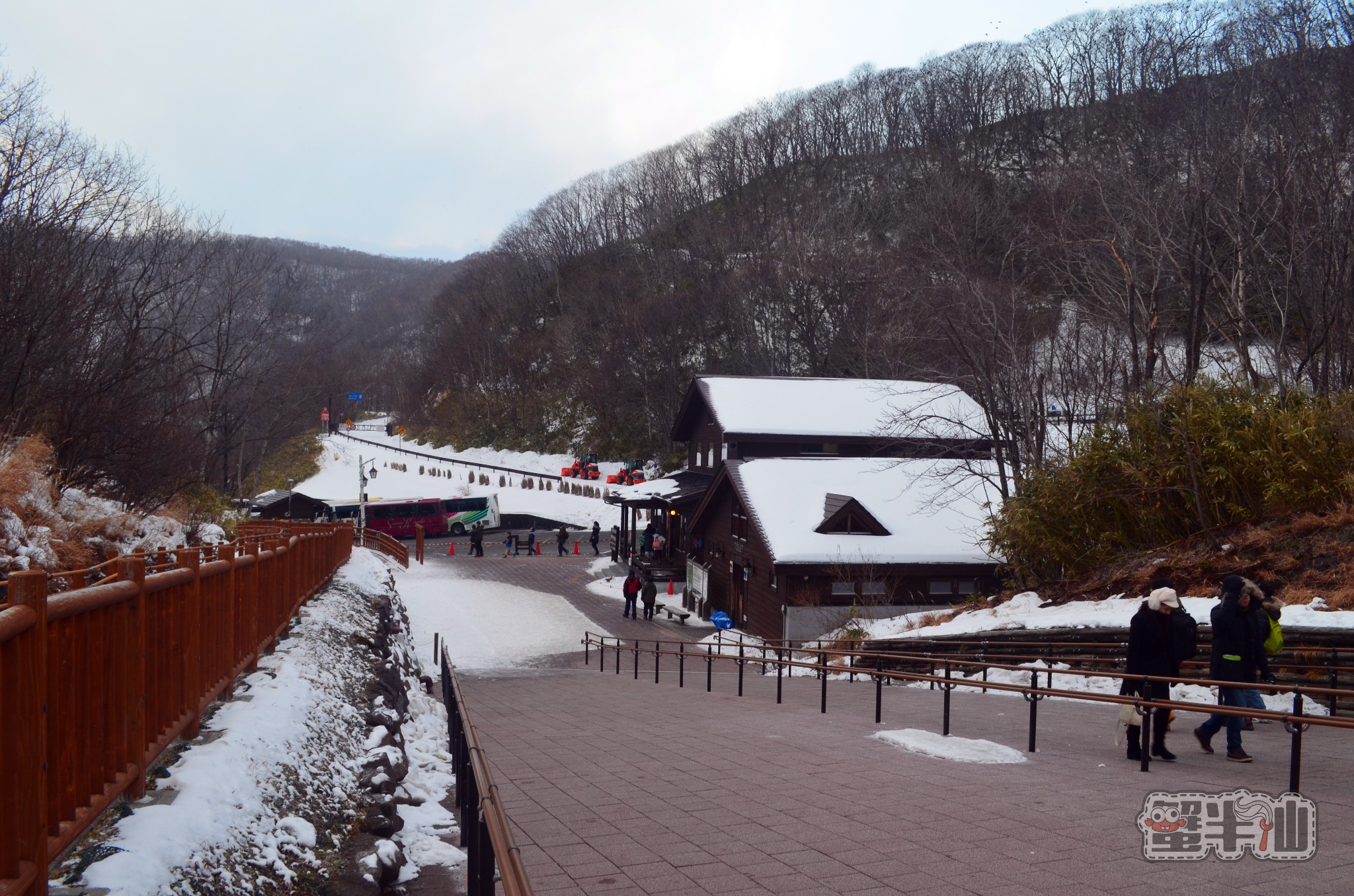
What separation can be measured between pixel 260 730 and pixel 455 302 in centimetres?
11171

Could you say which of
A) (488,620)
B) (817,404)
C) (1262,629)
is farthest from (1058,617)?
(817,404)

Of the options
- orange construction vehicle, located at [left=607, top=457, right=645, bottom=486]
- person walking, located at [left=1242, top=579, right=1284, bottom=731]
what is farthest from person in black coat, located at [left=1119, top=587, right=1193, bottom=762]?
orange construction vehicle, located at [left=607, top=457, right=645, bottom=486]

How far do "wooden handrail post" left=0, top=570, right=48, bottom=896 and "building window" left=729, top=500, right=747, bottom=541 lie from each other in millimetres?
25879

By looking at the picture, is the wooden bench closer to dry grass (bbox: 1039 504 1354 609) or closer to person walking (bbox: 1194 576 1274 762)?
dry grass (bbox: 1039 504 1354 609)

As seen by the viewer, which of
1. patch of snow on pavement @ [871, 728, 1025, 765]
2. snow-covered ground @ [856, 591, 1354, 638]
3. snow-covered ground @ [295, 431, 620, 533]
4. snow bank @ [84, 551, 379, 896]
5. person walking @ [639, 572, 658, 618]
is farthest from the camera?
snow-covered ground @ [295, 431, 620, 533]

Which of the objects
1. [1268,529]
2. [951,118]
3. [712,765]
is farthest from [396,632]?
[951,118]

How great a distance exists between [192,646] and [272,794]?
3.29 feet

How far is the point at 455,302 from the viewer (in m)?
114

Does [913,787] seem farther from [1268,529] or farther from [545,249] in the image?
[545,249]

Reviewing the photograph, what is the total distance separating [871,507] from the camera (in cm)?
2764

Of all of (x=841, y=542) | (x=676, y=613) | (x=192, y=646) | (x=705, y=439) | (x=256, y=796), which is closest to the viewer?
(x=256, y=796)

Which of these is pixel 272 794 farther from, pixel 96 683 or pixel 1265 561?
pixel 1265 561

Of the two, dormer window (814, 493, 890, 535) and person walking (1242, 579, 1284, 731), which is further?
dormer window (814, 493, 890, 535)

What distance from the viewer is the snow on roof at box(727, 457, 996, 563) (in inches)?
1009
